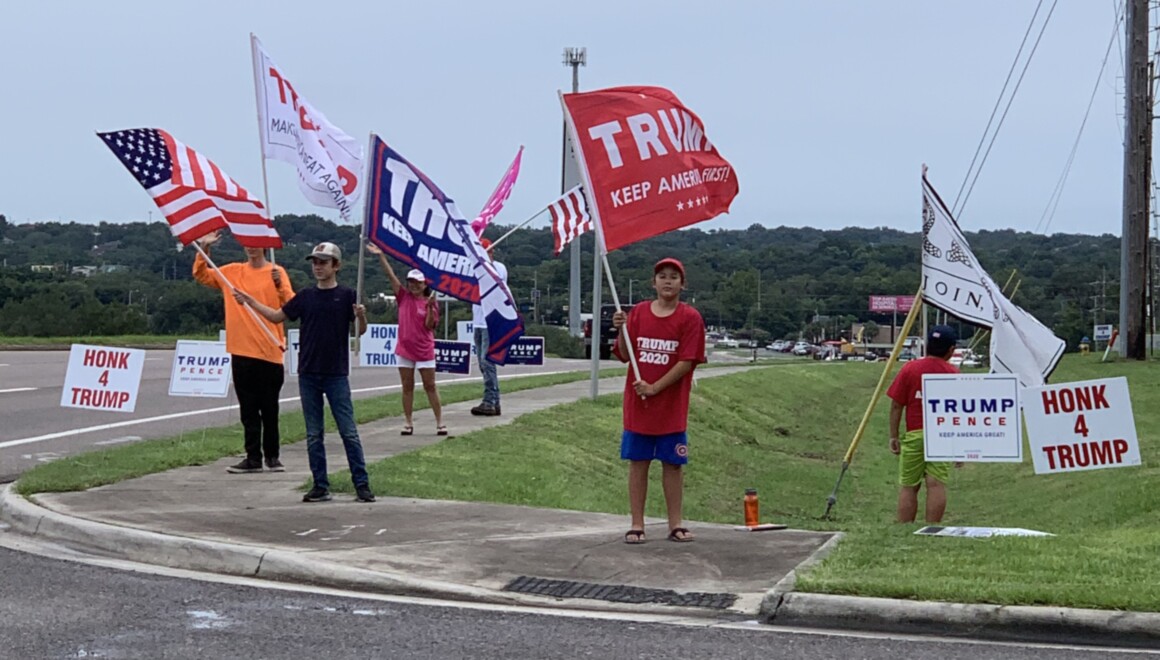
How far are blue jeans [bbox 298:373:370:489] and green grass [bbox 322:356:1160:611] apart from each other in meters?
0.71

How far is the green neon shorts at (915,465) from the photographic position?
1207 centimetres

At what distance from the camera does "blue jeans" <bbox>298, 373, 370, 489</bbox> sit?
1097 cm

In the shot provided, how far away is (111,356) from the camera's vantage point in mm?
13641

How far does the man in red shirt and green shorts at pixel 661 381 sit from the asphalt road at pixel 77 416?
18.5 feet

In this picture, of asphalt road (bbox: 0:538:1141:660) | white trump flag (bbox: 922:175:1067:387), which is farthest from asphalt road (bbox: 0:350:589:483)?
white trump flag (bbox: 922:175:1067:387)

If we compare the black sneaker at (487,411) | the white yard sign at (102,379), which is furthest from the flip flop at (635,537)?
the black sneaker at (487,411)

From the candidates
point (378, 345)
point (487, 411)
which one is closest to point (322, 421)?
point (487, 411)

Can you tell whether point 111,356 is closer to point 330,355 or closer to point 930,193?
point 330,355

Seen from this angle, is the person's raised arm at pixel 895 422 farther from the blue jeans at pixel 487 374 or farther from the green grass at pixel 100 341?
the green grass at pixel 100 341

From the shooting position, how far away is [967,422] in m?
11.7

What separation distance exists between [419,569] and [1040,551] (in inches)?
143

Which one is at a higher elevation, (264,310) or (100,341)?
(264,310)

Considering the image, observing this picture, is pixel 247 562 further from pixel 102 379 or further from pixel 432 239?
pixel 102 379

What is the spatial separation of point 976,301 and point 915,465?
1.56 metres
